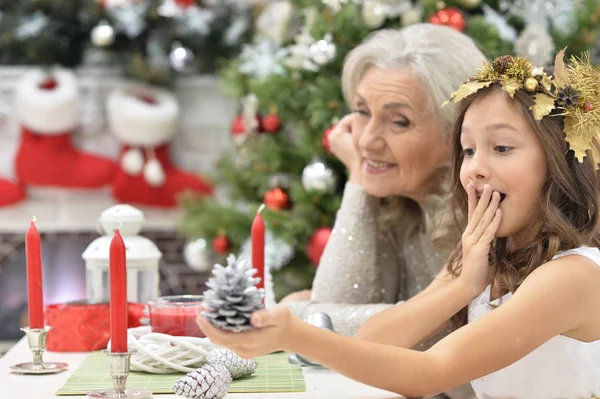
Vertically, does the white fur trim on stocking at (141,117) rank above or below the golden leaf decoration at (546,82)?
above

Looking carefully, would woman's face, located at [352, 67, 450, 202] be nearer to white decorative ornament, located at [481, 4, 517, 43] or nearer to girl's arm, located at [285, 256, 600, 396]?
girl's arm, located at [285, 256, 600, 396]

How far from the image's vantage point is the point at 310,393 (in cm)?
157

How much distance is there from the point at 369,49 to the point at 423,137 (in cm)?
27

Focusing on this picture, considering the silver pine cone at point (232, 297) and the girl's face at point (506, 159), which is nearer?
the silver pine cone at point (232, 297)

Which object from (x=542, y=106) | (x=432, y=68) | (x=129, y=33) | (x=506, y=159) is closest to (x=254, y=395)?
(x=506, y=159)

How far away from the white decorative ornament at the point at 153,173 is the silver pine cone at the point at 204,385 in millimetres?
3073

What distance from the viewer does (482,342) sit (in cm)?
143

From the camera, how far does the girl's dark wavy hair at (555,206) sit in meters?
1.58

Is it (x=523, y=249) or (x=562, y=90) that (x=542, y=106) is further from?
(x=523, y=249)

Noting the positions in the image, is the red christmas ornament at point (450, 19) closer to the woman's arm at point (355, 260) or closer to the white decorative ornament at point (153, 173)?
the woman's arm at point (355, 260)

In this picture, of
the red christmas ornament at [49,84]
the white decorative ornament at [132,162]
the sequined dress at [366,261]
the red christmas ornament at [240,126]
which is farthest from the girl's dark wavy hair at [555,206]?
the red christmas ornament at [49,84]

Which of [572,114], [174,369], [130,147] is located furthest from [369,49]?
[130,147]

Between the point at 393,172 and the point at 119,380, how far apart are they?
1.10 meters

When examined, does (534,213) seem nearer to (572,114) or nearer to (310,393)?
(572,114)
